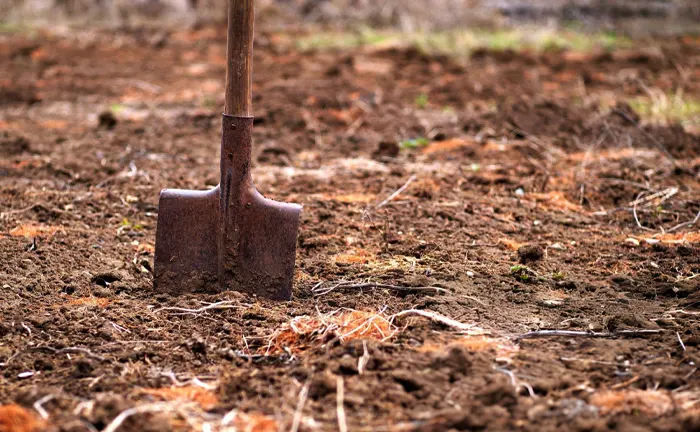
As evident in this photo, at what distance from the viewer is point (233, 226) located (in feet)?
10.3

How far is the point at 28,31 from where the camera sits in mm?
12297

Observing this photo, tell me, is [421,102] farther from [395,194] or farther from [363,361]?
[363,361]

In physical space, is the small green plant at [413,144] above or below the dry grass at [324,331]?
above

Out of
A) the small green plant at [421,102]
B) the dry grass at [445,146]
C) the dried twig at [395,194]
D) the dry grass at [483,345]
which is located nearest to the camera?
the dry grass at [483,345]

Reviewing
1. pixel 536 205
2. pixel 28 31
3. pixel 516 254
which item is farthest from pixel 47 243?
pixel 28 31

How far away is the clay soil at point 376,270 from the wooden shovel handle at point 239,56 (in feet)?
2.36

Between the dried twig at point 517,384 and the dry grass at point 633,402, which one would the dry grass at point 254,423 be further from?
the dry grass at point 633,402

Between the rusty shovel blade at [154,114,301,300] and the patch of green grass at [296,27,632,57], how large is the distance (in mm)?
6813

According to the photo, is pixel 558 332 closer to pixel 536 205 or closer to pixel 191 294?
pixel 191 294

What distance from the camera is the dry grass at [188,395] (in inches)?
88.6

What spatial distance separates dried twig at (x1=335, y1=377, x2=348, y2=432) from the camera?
6.77 ft

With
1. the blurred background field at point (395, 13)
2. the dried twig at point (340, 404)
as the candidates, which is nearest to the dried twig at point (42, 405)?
the dried twig at point (340, 404)

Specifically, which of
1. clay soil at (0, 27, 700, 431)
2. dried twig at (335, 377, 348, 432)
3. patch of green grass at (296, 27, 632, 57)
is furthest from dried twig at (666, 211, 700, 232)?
patch of green grass at (296, 27, 632, 57)

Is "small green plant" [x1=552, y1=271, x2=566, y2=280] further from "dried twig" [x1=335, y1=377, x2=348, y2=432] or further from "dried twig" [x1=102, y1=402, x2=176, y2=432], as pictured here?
"dried twig" [x1=102, y1=402, x2=176, y2=432]
